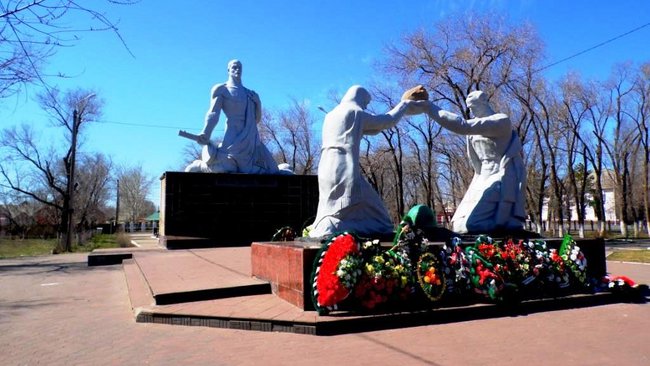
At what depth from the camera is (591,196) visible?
2544 inches

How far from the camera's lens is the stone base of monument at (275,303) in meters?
5.25

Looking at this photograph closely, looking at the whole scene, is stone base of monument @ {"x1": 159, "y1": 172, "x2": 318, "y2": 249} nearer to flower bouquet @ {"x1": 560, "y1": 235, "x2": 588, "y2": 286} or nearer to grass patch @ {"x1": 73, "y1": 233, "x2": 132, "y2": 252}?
grass patch @ {"x1": 73, "y1": 233, "x2": 132, "y2": 252}

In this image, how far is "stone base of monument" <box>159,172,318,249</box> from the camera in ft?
50.2

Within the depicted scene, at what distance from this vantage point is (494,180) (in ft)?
25.5

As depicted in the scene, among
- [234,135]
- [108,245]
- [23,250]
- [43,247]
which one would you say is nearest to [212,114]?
[234,135]

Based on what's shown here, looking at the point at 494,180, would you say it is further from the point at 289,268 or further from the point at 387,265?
the point at 289,268

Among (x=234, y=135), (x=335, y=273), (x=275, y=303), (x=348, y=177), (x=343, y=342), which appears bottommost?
(x=343, y=342)

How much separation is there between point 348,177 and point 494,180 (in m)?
2.57

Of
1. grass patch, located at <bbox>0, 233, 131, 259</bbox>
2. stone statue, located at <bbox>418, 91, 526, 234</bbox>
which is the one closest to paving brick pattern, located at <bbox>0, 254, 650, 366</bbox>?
stone statue, located at <bbox>418, 91, 526, 234</bbox>

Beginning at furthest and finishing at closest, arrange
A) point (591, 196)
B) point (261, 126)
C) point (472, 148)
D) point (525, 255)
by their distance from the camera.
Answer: point (591, 196)
point (261, 126)
point (472, 148)
point (525, 255)

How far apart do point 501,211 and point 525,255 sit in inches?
47.7

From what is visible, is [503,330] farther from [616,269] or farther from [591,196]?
[591,196]

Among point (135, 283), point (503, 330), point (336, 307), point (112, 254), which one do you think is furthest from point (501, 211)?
point (112, 254)

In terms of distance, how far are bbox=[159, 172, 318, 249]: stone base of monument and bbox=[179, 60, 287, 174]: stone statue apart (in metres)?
0.63
